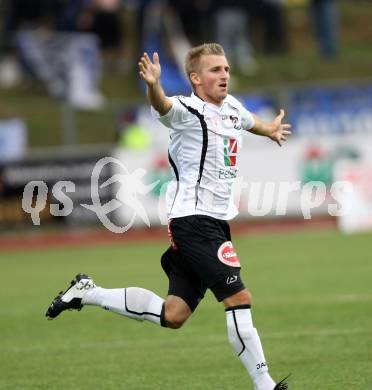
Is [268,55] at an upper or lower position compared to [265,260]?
upper

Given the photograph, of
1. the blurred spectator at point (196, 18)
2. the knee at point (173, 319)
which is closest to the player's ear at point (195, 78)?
the knee at point (173, 319)

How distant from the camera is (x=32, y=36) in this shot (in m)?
25.5

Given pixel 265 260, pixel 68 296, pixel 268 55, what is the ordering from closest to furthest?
pixel 68 296, pixel 265 260, pixel 268 55

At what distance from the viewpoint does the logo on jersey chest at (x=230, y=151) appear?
728 cm

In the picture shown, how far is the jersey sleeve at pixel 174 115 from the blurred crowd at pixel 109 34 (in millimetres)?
17227

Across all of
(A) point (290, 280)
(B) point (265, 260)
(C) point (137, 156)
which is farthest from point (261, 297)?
(C) point (137, 156)

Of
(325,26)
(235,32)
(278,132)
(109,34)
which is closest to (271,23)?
(325,26)

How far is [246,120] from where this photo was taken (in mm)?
7754

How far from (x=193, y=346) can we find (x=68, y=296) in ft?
6.09

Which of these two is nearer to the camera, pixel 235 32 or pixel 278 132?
pixel 278 132

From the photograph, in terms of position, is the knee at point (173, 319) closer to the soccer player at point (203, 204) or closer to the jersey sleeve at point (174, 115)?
the soccer player at point (203, 204)

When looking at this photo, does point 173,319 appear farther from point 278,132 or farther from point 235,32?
point 235,32

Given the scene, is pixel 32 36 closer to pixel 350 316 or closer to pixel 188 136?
pixel 350 316

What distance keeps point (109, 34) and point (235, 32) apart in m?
3.09
